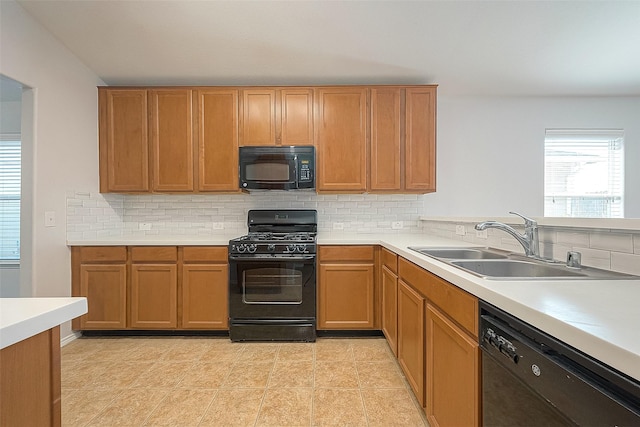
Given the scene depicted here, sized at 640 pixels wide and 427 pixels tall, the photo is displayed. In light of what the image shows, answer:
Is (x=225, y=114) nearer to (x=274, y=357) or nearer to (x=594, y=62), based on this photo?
(x=274, y=357)

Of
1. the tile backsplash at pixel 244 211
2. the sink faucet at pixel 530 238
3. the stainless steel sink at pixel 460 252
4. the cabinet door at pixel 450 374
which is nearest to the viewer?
the cabinet door at pixel 450 374

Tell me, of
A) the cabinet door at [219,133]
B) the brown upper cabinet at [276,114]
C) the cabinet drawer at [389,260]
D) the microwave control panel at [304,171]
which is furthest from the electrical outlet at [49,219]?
the cabinet drawer at [389,260]

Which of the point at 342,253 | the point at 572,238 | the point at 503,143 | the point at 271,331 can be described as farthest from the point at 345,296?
the point at 503,143

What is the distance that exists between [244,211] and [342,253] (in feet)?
4.16

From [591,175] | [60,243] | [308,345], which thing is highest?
[591,175]

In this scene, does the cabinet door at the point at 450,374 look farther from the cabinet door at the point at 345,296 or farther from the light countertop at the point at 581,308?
the cabinet door at the point at 345,296

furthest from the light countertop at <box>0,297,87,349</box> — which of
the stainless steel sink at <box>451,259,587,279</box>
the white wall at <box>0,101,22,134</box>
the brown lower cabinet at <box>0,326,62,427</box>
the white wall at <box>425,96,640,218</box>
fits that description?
the white wall at <box>0,101,22,134</box>

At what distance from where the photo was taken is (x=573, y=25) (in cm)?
218

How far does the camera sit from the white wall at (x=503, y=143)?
3428mm

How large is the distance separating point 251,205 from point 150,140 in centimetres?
119

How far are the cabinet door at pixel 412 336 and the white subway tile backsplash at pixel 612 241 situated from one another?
2.48 ft

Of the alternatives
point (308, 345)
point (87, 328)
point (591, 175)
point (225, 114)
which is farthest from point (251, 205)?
point (591, 175)

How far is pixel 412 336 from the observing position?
5.53 ft

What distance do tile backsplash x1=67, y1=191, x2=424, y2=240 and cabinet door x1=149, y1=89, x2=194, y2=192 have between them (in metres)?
0.35
